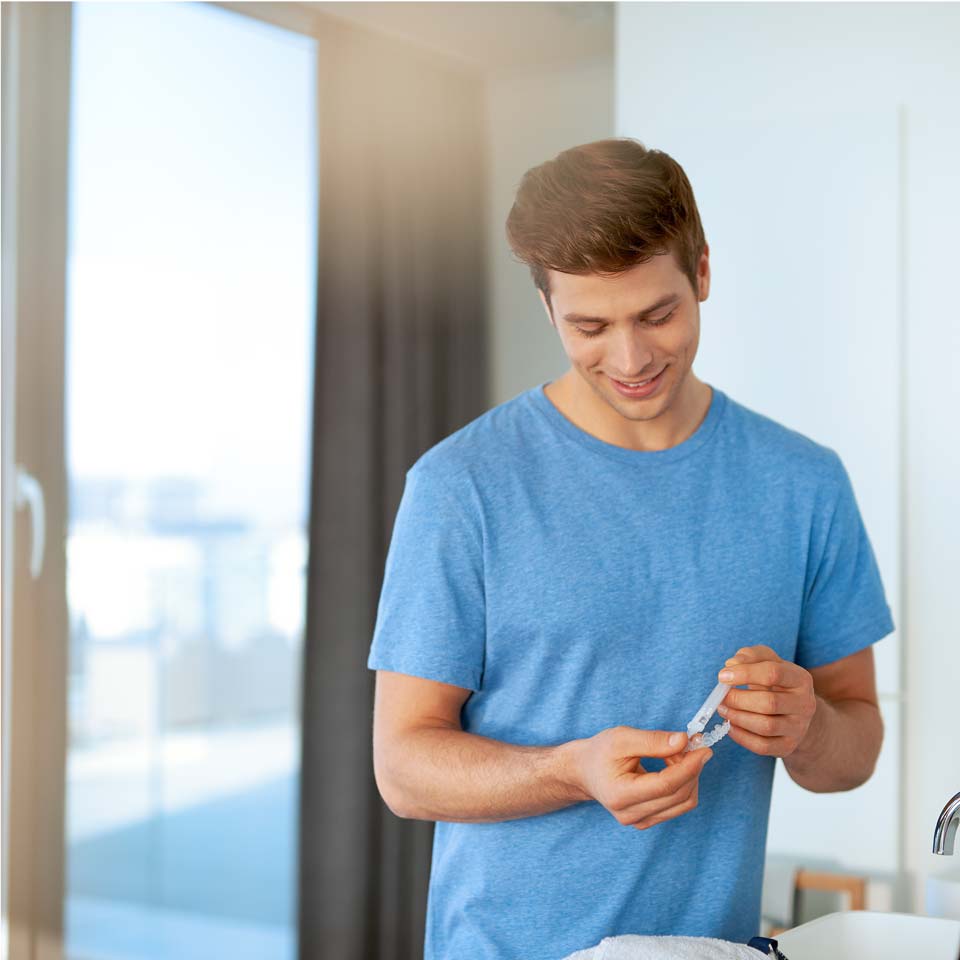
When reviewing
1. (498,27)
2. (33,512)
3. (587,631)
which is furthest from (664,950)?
(498,27)

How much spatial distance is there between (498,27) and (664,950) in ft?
7.71

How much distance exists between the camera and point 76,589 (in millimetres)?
2684

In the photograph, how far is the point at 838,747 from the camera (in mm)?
1311

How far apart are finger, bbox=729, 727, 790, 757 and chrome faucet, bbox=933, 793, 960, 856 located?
16 cm

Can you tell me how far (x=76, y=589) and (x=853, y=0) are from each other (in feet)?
6.62

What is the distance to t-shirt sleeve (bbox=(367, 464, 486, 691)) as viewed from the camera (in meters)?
1.24

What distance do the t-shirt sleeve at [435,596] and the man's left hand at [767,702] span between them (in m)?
0.28

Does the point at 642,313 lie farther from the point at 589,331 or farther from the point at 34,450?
the point at 34,450

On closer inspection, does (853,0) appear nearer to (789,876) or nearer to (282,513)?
(789,876)

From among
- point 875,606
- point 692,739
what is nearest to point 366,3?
point 875,606

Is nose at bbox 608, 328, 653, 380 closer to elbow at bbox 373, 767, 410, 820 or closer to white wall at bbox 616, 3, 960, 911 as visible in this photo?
elbow at bbox 373, 767, 410, 820

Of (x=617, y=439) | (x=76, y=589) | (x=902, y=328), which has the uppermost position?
(x=902, y=328)

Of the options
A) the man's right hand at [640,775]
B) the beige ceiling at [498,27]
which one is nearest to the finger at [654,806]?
the man's right hand at [640,775]

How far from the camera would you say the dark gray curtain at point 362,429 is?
296 cm
